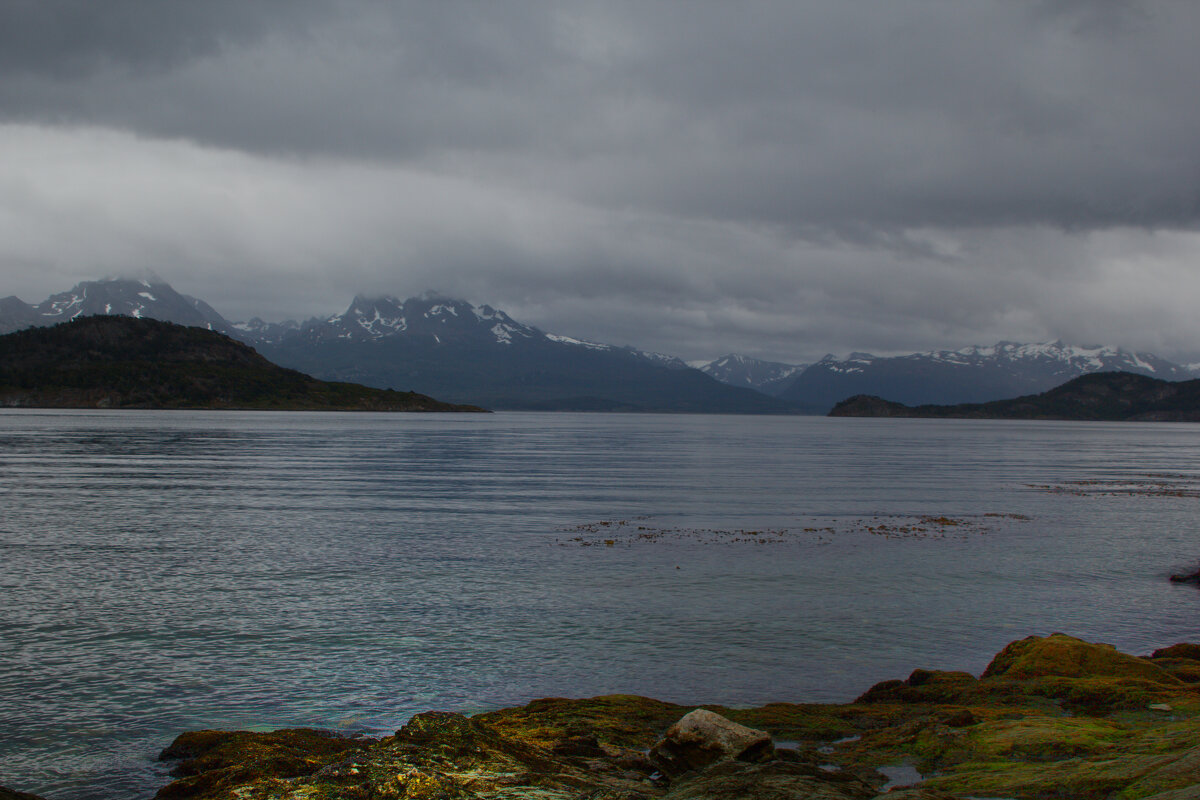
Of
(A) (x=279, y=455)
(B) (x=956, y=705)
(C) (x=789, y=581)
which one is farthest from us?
(A) (x=279, y=455)

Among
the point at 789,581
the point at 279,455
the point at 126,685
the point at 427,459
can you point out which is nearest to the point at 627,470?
the point at 427,459

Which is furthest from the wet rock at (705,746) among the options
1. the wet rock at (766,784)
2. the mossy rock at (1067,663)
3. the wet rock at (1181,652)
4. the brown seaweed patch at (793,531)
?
the brown seaweed patch at (793,531)

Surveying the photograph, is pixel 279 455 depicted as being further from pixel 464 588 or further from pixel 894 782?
pixel 894 782

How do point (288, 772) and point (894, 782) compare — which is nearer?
point (288, 772)

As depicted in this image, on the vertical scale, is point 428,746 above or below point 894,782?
above

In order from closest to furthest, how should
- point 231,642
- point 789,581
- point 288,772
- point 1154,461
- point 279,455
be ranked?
point 288,772 < point 231,642 < point 789,581 < point 279,455 < point 1154,461

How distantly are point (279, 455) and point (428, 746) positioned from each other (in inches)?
3942

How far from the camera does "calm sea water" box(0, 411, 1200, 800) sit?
19.0m

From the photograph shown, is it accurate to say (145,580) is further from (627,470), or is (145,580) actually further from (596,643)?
(627,470)

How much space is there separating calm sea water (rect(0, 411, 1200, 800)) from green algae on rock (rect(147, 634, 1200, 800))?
75.2 inches

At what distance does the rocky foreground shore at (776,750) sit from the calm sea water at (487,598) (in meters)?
1.97

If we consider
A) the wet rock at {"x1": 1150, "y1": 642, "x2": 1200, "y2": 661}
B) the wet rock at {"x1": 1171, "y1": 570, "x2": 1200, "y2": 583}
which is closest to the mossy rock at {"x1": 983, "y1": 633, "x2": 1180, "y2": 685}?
the wet rock at {"x1": 1150, "y1": 642, "x2": 1200, "y2": 661}

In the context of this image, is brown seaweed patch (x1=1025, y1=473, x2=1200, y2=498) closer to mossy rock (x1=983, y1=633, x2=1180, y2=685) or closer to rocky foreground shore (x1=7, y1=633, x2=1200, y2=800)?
mossy rock (x1=983, y1=633, x2=1180, y2=685)

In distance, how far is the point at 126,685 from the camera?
19312 mm
